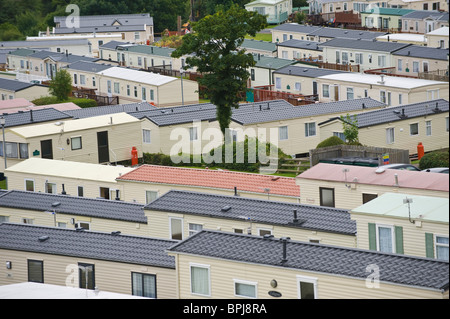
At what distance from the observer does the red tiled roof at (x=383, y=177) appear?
33.6 m

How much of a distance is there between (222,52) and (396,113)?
9730 millimetres

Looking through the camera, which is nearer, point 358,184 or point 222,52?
point 358,184

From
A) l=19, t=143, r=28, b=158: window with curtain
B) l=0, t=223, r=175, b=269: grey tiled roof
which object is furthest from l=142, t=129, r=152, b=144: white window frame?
l=0, t=223, r=175, b=269: grey tiled roof

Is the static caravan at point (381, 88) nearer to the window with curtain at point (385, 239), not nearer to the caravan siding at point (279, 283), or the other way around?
the window with curtain at point (385, 239)

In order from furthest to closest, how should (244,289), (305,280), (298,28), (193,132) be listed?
(298,28) < (193,132) < (244,289) < (305,280)

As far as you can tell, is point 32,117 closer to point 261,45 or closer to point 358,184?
point 358,184

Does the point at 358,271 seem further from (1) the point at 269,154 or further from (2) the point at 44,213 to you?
(1) the point at 269,154

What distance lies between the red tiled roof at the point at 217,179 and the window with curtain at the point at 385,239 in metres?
8.60

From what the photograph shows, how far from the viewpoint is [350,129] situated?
49531mm

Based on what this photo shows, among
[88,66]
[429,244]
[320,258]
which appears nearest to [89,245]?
[320,258]

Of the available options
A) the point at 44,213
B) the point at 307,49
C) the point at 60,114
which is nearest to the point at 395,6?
the point at 307,49

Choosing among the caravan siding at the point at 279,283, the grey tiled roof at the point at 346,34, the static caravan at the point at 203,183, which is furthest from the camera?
the grey tiled roof at the point at 346,34

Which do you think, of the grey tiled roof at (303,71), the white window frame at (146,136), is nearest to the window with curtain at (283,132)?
the white window frame at (146,136)
